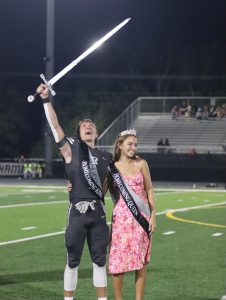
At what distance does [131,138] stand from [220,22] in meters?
55.7

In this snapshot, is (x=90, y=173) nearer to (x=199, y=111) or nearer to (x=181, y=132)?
(x=181, y=132)

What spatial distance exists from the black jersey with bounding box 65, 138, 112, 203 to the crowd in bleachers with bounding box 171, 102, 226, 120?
3596 cm

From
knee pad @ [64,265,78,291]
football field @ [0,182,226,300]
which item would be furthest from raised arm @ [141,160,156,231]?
football field @ [0,182,226,300]

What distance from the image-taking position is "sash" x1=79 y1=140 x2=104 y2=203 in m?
6.41

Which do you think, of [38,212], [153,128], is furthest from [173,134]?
[38,212]

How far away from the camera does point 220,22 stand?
60.7 metres

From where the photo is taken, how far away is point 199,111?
42.4 metres

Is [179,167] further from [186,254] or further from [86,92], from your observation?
[186,254]

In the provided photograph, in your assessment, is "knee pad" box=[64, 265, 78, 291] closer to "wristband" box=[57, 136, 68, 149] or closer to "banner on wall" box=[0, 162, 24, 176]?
→ "wristband" box=[57, 136, 68, 149]

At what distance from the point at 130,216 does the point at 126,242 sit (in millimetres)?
216

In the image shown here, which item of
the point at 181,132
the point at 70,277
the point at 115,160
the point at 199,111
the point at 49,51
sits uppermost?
the point at 49,51

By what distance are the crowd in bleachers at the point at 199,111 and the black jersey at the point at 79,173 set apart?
1416 inches

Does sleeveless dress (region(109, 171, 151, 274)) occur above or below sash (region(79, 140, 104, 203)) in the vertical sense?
below

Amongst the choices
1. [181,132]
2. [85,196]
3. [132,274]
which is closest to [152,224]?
[85,196]
